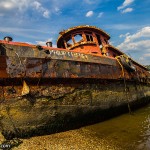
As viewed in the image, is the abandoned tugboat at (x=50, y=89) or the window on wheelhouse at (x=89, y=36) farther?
the window on wheelhouse at (x=89, y=36)

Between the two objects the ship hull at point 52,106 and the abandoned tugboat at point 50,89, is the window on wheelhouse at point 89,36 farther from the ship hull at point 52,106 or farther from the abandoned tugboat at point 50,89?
the ship hull at point 52,106

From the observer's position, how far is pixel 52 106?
612 cm

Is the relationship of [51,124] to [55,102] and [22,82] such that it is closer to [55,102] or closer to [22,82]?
[55,102]

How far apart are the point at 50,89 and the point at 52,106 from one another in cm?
52

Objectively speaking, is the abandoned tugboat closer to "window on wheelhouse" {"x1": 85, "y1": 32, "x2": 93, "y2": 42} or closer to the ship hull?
the ship hull

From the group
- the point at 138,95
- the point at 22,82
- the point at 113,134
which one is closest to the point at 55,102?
the point at 22,82

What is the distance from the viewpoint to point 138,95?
11047mm

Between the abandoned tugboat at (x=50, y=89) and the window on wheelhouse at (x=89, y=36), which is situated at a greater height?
the window on wheelhouse at (x=89, y=36)

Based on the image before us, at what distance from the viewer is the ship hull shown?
5645 millimetres

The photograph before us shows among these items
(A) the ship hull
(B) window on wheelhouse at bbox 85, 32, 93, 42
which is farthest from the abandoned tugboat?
(B) window on wheelhouse at bbox 85, 32, 93, 42

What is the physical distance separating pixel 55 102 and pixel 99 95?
1989 mm

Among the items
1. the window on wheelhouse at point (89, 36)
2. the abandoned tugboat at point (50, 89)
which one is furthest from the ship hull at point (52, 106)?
the window on wheelhouse at point (89, 36)

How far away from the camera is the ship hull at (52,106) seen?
564cm

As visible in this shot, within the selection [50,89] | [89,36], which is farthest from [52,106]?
[89,36]
